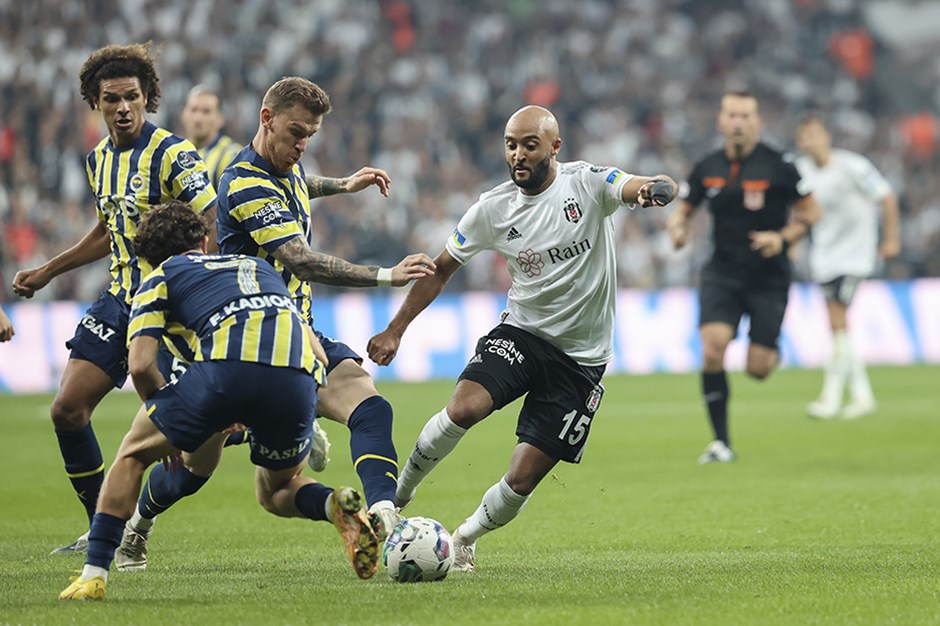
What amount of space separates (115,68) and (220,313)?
1.91 m

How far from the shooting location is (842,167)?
15.2 m

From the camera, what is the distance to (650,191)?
6.21 metres

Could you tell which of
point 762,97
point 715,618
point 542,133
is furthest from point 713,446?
point 762,97

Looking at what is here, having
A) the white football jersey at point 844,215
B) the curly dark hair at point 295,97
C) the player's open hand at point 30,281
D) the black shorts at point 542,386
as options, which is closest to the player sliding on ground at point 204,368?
the curly dark hair at point 295,97

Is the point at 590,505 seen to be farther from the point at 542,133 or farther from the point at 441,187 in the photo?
the point at 441,187

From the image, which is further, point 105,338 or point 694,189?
point 694,189

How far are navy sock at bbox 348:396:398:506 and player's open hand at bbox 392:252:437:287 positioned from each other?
Result: 1.97 feet

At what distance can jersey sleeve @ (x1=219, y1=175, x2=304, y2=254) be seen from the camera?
6324mm

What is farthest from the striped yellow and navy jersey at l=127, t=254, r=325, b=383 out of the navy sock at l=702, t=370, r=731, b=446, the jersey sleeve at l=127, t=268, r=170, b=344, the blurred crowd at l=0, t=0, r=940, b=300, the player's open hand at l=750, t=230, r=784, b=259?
the blurred crowd at l=0, t=0, r=940, b=300

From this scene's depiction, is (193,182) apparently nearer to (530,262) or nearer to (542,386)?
(530,262)

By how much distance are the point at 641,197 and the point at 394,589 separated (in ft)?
6.50

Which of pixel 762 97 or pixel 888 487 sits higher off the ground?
pixel 762 97

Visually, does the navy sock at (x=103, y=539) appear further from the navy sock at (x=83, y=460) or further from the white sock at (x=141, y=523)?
the navy sock at (x=83, y=460)

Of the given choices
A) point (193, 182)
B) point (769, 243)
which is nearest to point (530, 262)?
point (193, 182)
